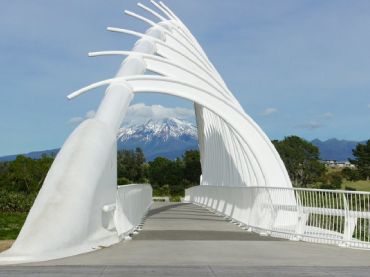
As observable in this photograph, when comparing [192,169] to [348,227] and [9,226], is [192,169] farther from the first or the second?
[348,227]

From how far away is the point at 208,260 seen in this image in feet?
34.2

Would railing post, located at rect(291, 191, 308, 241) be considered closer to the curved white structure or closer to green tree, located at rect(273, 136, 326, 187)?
the curved white structure

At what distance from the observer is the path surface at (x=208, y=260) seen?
885 cm

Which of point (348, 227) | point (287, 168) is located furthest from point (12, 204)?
point (287, 168)

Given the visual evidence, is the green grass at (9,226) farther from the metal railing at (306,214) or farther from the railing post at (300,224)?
the railing post at (300,224)

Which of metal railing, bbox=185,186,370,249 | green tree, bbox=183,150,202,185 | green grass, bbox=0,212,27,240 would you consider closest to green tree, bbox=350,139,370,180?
green tree, bbox=183,150,202,185

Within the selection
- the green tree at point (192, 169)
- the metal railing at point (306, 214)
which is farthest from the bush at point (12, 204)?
the green tree at point (192, 169)

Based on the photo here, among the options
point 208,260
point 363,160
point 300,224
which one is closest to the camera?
point 208,260

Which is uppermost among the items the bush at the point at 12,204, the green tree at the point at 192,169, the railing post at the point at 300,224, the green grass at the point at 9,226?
the green tree at the point at 192,169

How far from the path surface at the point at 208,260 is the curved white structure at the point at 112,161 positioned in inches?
22.0

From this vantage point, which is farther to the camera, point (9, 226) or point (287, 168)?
Result: point (287, 168)

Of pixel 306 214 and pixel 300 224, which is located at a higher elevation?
pixel 306 214

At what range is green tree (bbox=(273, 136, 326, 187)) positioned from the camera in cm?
11525

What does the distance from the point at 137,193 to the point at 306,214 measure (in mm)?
7309
